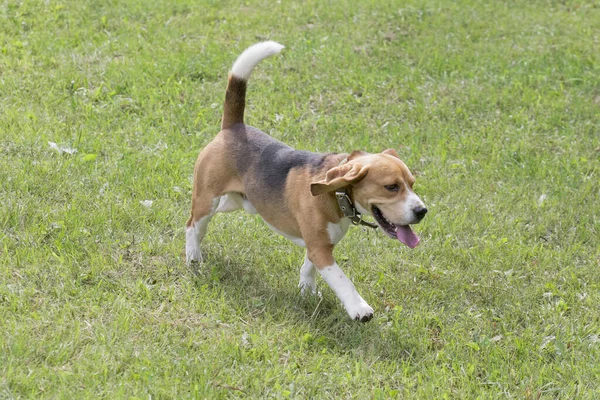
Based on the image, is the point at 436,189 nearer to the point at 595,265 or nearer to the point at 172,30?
the point at 595,265

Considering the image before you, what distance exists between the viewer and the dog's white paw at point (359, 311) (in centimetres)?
533

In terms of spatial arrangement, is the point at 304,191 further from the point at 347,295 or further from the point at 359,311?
the point at 359,311

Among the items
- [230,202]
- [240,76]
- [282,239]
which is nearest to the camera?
[240,76]

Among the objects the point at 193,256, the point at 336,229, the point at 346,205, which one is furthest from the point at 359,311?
the point at 193,256

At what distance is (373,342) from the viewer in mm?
5367

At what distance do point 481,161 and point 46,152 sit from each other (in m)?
4.13

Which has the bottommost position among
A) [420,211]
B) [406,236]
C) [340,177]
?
[406,236]

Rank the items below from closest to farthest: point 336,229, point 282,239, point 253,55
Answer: point 336,229 → point 253,55 → point 282,239

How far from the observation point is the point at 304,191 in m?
5.50

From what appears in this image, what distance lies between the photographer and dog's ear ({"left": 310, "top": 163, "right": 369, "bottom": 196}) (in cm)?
505

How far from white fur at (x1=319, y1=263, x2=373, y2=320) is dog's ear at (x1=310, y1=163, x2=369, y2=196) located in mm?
543

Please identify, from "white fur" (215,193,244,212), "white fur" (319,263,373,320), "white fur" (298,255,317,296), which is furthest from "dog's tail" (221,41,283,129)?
"white fur" (319,263,373,320)

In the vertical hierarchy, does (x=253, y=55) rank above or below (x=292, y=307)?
above

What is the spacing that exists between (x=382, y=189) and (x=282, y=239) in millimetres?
1771
